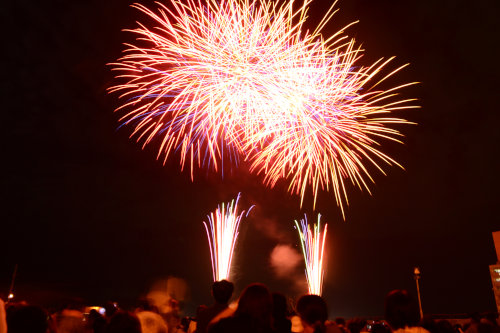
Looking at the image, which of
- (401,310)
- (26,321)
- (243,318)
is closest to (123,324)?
(26,321)

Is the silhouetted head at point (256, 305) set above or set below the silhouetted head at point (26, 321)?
above

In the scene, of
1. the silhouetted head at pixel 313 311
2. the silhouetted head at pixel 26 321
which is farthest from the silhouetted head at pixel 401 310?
the silhouetted head at pixel 26 321

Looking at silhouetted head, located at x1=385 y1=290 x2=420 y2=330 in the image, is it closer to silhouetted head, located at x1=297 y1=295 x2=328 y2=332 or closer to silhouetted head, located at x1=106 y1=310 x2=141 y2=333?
silhouetted head, located at x1=297 y1=295 x2=328 y2=332

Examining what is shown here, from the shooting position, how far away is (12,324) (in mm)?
3662

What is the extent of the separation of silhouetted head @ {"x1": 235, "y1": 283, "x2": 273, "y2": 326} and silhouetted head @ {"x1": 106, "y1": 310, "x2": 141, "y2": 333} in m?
1.00

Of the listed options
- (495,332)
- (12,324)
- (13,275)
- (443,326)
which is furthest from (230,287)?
(13,275)

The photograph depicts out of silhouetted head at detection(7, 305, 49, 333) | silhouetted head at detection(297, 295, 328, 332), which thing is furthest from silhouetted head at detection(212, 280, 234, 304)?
silhouetted head at detection(7, 305, 49, 333)

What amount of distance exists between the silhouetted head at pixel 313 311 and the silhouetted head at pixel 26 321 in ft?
8.98

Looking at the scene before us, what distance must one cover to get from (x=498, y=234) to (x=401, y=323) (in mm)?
69426

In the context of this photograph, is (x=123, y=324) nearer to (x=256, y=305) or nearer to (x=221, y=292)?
(x=256, y=305)

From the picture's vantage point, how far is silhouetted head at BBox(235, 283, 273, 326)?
12.0 ft

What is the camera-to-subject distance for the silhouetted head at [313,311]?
14.9 ft

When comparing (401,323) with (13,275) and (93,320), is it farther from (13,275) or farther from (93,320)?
(13,275)

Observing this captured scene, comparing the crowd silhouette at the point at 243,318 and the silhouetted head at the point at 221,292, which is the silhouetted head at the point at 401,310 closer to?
the crowd silhouette at the point at 243,318
